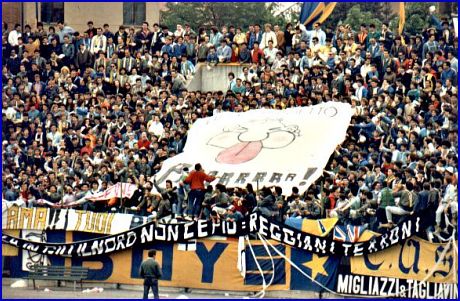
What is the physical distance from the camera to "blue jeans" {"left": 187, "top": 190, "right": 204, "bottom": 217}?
32719 millimetres

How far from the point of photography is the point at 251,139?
120ft

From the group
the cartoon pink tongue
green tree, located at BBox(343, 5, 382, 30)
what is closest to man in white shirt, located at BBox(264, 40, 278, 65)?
the cartoon pink tongue

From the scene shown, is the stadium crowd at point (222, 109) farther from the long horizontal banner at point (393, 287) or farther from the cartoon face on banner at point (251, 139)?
the long horizontal banner at point (393, 287)

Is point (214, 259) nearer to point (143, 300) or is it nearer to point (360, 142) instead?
point (143, 300)

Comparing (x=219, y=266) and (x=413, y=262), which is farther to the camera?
(x=219, y=266)

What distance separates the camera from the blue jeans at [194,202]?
32719 millimetres

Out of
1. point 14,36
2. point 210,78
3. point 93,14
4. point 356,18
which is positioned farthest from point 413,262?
point 356,18

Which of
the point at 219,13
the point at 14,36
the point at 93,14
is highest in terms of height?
the point at 93,14

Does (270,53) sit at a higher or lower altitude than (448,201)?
higher

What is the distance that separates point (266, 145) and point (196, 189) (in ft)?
12.0

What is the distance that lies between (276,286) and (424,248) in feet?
9.62

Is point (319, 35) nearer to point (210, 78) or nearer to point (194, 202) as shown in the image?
point (210, 78)

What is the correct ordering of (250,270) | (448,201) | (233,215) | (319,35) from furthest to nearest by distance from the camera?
1. (319,35)
2. (233,215)
3. (250,270)
4. (448,201)

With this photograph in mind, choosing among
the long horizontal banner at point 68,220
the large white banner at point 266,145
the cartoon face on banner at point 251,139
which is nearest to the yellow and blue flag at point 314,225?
the large white banner at point 266,145
